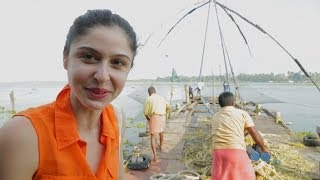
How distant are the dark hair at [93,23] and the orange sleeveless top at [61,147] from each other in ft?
0.78

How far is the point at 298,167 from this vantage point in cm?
692

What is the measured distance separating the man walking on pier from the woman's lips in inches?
130

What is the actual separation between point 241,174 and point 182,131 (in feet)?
23.9

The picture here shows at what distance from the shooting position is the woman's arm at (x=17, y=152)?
3.39ft

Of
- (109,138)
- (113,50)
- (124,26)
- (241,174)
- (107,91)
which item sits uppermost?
Answer: (124,26)

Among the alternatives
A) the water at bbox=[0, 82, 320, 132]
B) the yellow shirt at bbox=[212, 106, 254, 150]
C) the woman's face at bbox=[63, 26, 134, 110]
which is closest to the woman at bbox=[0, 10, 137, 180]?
the woman's face at bbox=[63, 26, 134, 110]

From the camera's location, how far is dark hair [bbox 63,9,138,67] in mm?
1264

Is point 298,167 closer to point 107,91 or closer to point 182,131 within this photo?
point 182,131

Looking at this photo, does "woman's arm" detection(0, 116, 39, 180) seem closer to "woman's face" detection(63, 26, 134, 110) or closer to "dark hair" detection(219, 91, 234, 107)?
"woman's face" detection(63, 26, 134, 110)

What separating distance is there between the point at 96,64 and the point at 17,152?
0.43 m

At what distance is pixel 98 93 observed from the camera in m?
1.26

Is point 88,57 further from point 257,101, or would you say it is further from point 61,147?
point 257,101

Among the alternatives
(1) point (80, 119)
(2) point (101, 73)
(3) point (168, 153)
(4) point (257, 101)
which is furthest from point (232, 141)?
(4) point (257, 101)

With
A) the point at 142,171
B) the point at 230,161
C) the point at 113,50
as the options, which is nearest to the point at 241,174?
the point at 230,161
